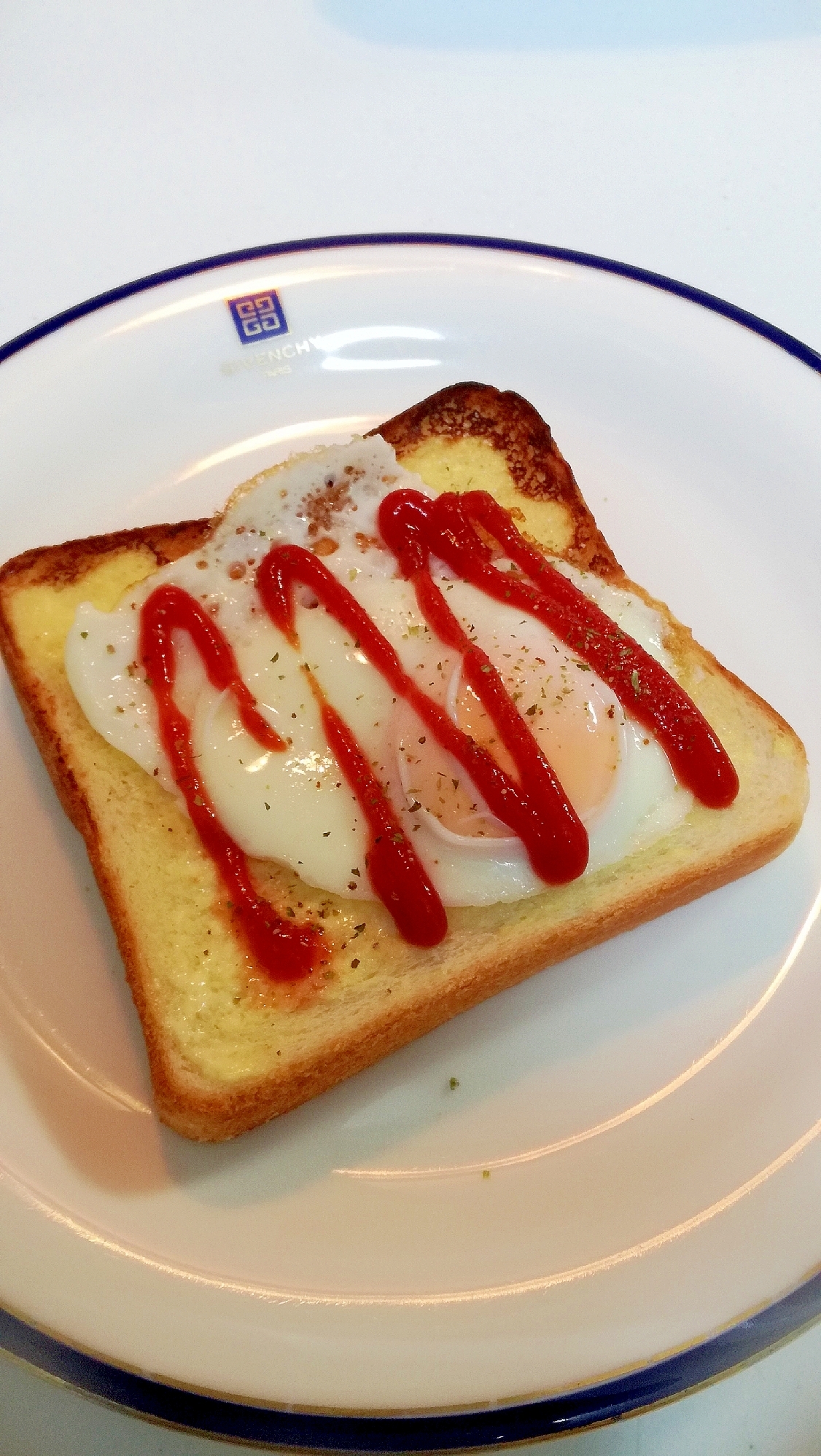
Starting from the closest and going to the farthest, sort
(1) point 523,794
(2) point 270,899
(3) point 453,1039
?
(1) point 523,794
(2) point 270,899
(3) point 453,1039

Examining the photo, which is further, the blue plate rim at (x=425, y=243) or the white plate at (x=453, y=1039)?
the blue plate rim at (x=425, y=243)

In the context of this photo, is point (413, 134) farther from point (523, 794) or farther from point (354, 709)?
point (523, 794)

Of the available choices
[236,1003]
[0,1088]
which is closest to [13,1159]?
[0,1088]

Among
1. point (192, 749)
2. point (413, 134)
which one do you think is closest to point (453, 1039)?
point (192, 749)

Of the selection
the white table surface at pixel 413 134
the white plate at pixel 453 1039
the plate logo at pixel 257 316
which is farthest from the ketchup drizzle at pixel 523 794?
the white table surface at pixel 413 134

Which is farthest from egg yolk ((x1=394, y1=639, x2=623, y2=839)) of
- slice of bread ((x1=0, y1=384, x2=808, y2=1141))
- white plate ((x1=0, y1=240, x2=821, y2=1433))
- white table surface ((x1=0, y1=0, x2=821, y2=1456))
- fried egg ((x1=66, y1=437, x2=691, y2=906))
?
white table surface ((x1=0, y1=0, x2=821, y2=1456))

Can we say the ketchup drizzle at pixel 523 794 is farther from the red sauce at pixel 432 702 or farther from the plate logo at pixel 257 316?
the plate logo at pixel 257 316

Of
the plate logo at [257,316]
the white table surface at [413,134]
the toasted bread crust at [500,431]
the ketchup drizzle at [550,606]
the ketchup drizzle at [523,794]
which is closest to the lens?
the ketchup drizzle at [523,794]
